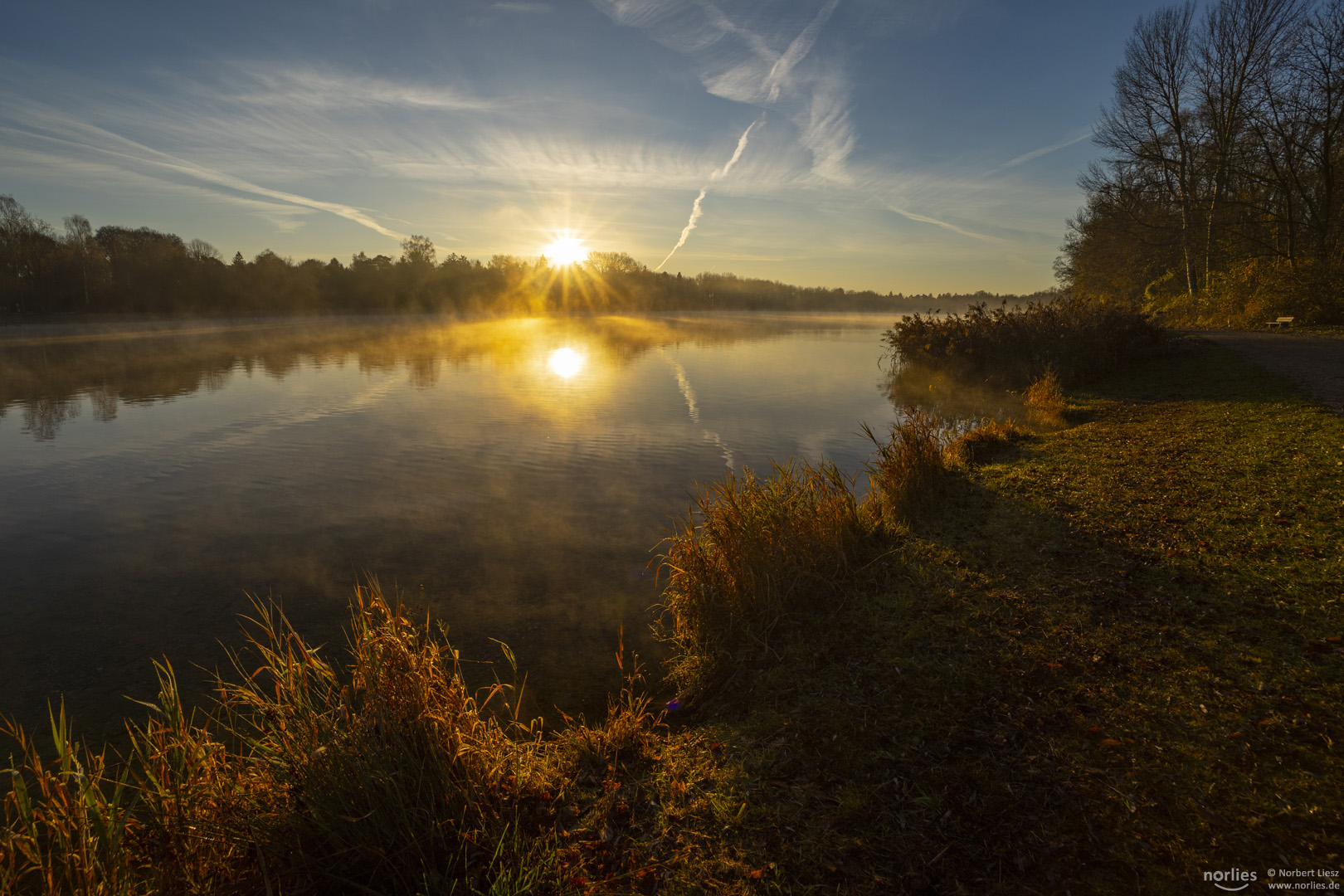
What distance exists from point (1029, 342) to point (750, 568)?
17.2 m

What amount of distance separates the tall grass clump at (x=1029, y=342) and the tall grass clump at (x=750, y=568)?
12.3 meters

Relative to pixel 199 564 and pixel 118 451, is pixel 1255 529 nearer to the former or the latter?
pixel 199 564

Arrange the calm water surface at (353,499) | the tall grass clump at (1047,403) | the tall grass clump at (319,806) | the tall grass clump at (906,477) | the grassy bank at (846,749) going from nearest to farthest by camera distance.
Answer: the tall grass clump at (319,806)
the grassy bank at (846,749)
the calm water surface at (353,499)
the tall grass clump at (906,477)
the tall grass clump at (1047,403)

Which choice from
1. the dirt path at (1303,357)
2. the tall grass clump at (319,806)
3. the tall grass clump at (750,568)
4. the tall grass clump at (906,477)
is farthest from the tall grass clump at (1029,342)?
the tall grass clump at (319,806)

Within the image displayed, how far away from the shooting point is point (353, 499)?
969 cm

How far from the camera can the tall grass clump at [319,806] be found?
2471 millimetres

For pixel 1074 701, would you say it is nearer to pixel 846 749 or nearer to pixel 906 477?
pixel 846 749

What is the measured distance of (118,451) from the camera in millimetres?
12609

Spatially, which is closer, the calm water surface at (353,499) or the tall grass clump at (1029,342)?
the calm water surface at (353,499)

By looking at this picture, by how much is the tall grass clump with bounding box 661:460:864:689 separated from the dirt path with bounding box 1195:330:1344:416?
7.57 metres

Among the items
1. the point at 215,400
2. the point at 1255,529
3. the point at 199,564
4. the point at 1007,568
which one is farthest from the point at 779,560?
the point at 215,400

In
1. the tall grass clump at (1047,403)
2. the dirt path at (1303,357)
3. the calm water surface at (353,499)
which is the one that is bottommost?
the calm water surface at (353,499)

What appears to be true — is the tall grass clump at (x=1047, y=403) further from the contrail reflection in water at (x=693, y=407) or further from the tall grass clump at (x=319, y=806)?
the tall grass clump at (x=319, y=806)

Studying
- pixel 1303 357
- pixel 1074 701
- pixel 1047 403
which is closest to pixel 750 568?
pixel 1074 701
